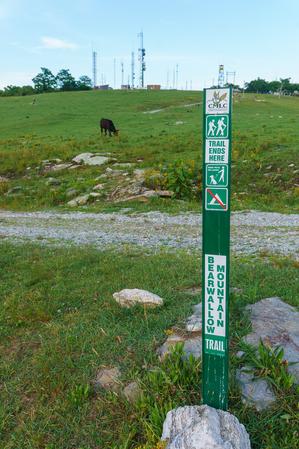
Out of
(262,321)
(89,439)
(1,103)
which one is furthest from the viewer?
(1,103)

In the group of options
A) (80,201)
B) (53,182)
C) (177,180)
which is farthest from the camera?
(53,182)

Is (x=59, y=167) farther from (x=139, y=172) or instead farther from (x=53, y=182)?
(x=139, y=172)

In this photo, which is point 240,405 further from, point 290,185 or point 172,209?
point 290,185

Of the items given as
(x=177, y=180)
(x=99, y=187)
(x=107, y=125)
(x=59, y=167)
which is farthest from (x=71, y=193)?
(x=107, y=125)

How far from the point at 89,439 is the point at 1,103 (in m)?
66.6

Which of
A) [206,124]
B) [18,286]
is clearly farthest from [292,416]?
[18,286]

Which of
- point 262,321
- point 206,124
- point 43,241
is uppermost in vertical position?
point 206,124

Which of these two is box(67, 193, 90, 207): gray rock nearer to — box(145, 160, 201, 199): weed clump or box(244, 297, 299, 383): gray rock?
box(145, 160, 201, 199): weed clump

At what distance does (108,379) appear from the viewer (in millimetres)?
4613

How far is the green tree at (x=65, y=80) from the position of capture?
3971 inches

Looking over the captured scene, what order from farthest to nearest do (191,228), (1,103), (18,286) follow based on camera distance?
1. (1,103)
2. (191,228)
3. (18,286)

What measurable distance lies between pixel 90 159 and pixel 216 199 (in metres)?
20.3

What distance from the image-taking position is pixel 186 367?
13.9 feet

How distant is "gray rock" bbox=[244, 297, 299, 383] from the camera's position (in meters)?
4.45
